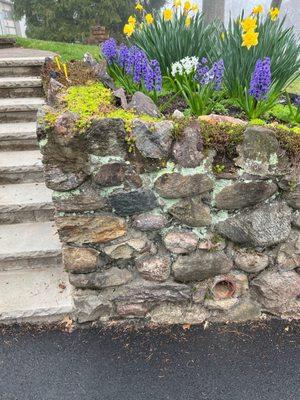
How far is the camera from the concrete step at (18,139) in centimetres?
339

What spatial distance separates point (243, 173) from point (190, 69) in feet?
3.75

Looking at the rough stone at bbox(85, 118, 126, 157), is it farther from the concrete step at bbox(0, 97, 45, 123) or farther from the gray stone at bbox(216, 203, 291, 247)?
the concrete step at bbox(0, 97, 45, 123)

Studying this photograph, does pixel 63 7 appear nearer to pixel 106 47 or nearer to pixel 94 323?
pixel 106 47

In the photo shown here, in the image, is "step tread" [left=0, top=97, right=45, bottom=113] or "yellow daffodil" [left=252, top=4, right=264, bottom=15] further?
"step tread" [left=0, top=97, right=45, bottom=113]

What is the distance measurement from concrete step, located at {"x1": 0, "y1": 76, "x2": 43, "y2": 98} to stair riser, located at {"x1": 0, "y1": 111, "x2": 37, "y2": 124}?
48 cm

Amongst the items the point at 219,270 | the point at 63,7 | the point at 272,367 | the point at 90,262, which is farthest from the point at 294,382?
the point at 63,7

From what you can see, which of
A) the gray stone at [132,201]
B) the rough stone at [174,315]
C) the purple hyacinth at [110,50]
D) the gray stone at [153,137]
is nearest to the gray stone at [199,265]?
the rough stone at [174,315]

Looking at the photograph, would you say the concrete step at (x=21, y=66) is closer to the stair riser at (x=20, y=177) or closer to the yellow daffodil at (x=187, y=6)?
the stair riser at (x=20, y=177)

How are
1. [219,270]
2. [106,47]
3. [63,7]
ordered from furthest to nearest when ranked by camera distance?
[63,7] < [106,47] < [219,270]

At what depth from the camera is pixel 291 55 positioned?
2.85 metres

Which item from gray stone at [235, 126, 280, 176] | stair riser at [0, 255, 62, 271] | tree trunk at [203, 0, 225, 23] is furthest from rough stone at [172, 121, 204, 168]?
tree trunk at [203, 0, 225, 23]

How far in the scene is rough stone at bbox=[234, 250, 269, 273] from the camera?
2312mm

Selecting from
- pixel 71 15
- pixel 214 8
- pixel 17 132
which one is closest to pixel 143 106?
pixel 17 132

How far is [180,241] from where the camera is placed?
2.22 meters
